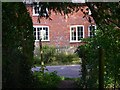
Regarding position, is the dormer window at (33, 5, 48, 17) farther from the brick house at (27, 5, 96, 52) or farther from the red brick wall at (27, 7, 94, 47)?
the red brick wall at (27, 7, 94, 47)

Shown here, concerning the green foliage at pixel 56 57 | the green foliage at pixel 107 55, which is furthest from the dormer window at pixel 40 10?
the green foliage at pixel 56 57

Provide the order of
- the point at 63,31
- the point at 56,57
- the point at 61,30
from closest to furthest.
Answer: the point at 56,57, the point at 61,30, the point at 63,31

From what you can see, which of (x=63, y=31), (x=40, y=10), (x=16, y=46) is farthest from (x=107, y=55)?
(x=63, y=31)

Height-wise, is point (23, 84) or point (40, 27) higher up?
point (40, 27)

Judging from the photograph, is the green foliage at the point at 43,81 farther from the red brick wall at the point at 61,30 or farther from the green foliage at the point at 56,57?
the red brick wall at the point at 61,30

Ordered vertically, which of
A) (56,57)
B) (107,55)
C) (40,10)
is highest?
(40,10)

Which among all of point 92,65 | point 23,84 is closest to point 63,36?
point 92,65

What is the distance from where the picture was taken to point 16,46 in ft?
7.57

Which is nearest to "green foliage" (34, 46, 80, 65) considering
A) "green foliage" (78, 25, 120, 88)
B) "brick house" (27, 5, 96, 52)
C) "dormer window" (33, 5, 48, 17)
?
"brick house" (27, 5, 96, 52)

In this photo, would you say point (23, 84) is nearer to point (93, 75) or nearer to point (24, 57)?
point (24, 57)

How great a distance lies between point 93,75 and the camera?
10.7ft

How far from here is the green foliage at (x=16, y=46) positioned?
2.09 m

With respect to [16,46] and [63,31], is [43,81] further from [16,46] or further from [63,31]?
[63,31]

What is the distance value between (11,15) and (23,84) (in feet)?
2.11
